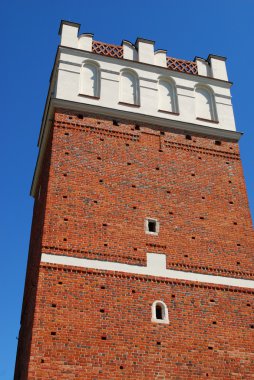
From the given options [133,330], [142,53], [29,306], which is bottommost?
[133,330]

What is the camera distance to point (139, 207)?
12.4 m

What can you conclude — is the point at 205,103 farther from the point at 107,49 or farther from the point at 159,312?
the point at 159,312

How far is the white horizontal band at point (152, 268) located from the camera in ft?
36.1

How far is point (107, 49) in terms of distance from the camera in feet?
50.5

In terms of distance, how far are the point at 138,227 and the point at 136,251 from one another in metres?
0.65

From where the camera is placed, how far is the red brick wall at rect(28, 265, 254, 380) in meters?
9.91

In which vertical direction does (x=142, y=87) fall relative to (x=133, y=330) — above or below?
above

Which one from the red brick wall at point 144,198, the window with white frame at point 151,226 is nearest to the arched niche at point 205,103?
the red brick wall at point 144,198

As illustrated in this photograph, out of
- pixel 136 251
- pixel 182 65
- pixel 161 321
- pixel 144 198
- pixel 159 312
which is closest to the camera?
pixel 161 321

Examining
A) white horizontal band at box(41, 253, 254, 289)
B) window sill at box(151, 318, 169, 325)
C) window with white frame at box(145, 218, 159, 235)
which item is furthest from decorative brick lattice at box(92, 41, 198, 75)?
window sill at box(151, 318, 169, 325)

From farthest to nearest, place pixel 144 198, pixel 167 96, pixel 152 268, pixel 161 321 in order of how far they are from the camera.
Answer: pixel 167 96
pixel 144 198
pixel 152 268
pixel 161 321

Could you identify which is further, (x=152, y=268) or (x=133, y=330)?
(x=152, y=268)

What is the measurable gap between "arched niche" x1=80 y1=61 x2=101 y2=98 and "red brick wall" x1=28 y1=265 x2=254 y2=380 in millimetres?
5471

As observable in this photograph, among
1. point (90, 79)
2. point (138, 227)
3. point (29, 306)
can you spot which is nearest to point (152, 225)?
point (138, 227)
